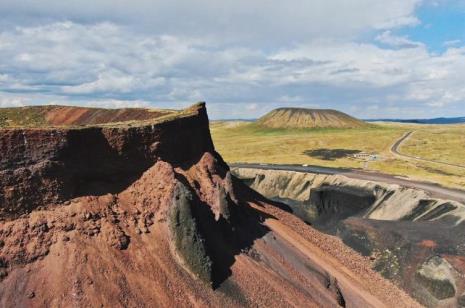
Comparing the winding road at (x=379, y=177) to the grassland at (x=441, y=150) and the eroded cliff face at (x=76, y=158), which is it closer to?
the grassland at (x=441, y=150)

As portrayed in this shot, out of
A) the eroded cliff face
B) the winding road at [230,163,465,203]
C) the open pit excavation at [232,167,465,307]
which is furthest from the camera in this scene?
the winding road at [230,163,465,203]

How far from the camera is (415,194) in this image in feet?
198

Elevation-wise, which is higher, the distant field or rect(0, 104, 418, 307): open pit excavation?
rect(0, 104, 418, 307): open pit excavation

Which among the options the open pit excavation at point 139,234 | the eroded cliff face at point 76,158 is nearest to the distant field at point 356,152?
the open pit excavation at point 139,234

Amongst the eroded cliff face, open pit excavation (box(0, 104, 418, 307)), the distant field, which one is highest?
the eroded cliff face

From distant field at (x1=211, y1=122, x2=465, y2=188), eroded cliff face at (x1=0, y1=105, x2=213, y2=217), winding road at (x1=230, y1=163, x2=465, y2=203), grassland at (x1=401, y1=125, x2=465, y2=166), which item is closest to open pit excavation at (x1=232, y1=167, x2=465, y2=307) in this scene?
winding road at (x1=230, y1=163, x2=465, y2=203)

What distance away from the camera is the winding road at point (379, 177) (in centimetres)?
5988

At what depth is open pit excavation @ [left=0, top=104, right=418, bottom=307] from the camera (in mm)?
24234

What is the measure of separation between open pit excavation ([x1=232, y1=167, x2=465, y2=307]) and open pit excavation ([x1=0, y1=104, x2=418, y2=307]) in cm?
201

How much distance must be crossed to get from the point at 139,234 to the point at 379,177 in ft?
187

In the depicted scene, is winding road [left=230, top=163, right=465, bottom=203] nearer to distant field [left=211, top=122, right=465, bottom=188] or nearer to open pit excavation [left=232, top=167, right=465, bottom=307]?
open pit excavation [left=232, top=167, right=465, bottom=307]

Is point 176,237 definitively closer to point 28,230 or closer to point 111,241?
point 111,241

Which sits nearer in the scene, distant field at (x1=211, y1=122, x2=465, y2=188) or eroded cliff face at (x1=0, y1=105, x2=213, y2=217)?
eroded cliff face at (x1=0, y1=105, x2=213, y2=217)

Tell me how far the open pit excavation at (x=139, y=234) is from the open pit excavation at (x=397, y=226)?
A: 201 cm
